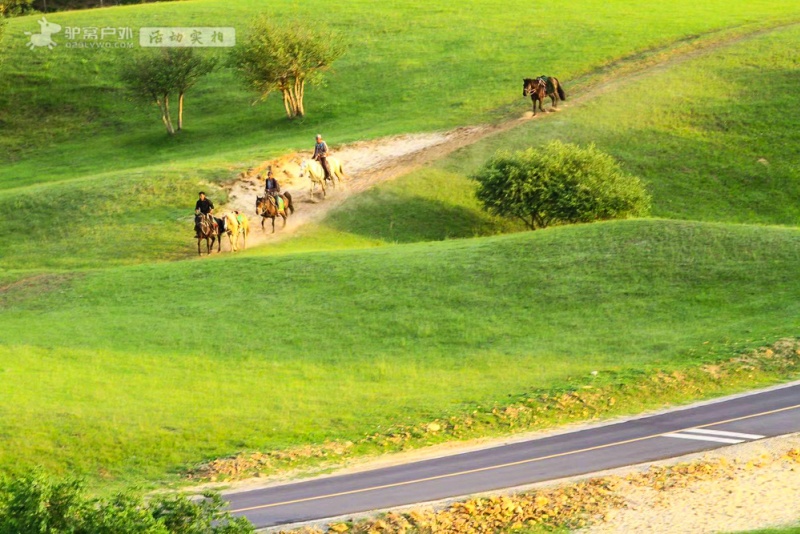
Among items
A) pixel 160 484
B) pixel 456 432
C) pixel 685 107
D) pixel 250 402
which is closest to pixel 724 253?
pixel 456 432

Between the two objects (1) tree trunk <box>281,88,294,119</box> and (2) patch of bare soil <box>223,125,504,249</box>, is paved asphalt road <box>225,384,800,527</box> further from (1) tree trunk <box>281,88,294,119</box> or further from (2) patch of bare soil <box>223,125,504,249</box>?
(1) tree trunk <box>281,88,294,119</box>

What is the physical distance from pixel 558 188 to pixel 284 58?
24258mm

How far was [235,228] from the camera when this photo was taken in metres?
43.5

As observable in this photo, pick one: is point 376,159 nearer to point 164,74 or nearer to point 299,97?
point 299,97

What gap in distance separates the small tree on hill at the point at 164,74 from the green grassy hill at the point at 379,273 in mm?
3178

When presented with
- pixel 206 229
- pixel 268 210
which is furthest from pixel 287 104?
pixel 206 229

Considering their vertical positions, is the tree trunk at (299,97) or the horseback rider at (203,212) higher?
the tree trunk at (299,97)

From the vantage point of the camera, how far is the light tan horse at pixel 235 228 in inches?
1702

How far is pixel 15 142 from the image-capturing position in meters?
69.4

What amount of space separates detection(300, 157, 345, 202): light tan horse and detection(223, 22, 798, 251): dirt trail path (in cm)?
50

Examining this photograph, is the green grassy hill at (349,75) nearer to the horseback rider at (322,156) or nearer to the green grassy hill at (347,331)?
the horseback rider at (322,156)

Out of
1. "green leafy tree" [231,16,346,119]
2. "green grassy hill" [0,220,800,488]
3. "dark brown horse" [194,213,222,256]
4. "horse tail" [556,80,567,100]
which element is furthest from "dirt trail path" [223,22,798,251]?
"green leafy tree" [231,16,346,119]

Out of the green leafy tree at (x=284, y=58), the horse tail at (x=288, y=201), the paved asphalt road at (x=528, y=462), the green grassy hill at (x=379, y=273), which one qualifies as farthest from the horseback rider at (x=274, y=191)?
the paved asphalt road at (x=528, y=462)

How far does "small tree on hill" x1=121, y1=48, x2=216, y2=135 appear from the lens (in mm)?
64312
